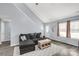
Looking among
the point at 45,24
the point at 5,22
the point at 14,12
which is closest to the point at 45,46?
the point at 14,12

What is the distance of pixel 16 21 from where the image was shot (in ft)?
15.7

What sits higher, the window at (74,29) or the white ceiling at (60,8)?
the white ceiling at (60,8)

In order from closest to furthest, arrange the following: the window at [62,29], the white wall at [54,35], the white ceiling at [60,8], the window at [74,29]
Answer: the white ceiling at [60,8] < the window at [74,29] < the white wall at [54,35] < the window at [62,29]

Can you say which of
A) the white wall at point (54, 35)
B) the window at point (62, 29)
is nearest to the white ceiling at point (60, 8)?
the window at point (62, 29)

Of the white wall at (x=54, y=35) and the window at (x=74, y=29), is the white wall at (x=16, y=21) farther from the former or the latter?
the window at (x=74, y=29)

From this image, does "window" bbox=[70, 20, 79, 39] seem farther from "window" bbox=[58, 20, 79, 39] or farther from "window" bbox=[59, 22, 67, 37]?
"window" bbox=[59, 22, 67, 37]

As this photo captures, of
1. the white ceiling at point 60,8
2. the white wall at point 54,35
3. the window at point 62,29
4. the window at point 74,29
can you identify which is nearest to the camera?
the white ceiling at point 60,8

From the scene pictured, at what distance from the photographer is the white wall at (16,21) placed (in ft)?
14.6

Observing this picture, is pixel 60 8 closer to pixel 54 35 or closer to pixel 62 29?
pixel 62 29

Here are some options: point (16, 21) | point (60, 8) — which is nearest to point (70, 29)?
point (60, 8)

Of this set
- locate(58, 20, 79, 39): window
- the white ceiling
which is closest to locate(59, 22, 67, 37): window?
locate(58, 20, 79, 39): window

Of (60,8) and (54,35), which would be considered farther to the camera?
(54,35)

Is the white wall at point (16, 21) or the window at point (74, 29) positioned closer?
the window at point (74, 29)

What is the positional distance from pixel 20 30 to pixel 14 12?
145 cm
